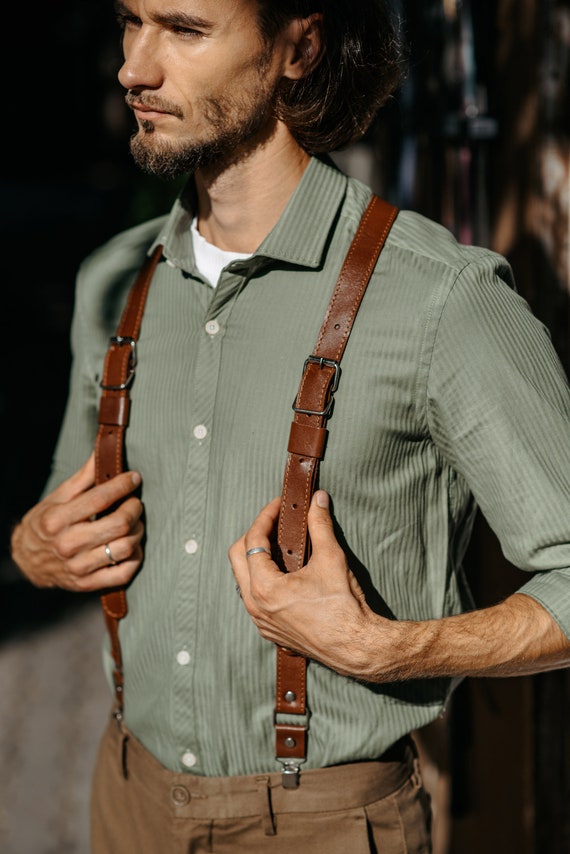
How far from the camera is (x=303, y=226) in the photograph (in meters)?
1.80

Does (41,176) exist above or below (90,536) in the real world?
below

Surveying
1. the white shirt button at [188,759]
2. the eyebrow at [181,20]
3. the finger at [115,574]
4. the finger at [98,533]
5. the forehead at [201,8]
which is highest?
the forehead at [201,8]

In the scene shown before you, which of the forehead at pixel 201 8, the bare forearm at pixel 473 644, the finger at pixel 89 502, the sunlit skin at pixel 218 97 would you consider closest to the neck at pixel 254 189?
the sunlit skin at pixel 218 97

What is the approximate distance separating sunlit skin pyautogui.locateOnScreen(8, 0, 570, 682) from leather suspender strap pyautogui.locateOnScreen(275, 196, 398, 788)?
0.04 metres

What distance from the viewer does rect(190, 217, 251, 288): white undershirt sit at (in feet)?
6.30

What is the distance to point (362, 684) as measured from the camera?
176 centimetres

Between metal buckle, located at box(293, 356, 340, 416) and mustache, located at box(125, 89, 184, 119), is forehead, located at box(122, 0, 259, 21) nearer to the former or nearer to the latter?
mustache, located at box(125, 89, 184, 119)

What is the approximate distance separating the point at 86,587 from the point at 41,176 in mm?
22287

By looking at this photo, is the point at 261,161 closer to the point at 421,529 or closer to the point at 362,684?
the point at 421,529

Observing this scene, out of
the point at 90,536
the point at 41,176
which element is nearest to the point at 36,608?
the point at 90,536

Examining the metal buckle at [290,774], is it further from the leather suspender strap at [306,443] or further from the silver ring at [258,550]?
the silver ring at [258,550]

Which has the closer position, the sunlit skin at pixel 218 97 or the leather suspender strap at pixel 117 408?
the sunlit skin at pixel 218 97

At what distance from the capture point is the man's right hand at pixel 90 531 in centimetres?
189

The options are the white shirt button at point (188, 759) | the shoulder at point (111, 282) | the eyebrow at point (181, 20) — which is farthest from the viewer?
the shoulder at point (111, 282)
